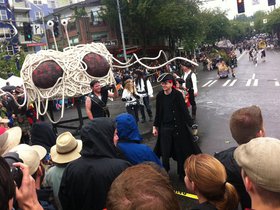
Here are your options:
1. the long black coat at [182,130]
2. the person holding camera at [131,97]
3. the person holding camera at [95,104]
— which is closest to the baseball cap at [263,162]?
the long black coat at [182,130]

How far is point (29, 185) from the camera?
1.96 metres

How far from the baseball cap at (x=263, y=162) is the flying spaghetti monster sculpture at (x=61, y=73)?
5487 mm

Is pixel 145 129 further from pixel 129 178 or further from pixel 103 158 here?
pixel 129 178

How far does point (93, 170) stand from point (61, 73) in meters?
5.23

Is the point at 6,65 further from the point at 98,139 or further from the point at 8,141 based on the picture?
the point at 98,139

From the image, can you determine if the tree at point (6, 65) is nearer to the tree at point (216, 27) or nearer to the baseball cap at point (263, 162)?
the baseball cap at point (263, 162)

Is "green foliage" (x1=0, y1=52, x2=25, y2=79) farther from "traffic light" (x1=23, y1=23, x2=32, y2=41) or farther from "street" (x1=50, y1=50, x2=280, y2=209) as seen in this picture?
"traffic light" (x1=23, y1=23, x2=32, y2=41)

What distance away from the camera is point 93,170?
8.82 feet

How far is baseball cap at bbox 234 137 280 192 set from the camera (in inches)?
70.5

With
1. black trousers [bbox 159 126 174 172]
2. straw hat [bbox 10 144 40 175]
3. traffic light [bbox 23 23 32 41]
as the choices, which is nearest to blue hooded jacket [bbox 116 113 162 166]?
straw hat [bbox 10 144 40 175]

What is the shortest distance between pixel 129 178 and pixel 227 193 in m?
0.93

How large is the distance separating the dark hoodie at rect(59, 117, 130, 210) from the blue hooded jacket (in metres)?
0.41

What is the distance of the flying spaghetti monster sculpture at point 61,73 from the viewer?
24.5 feet

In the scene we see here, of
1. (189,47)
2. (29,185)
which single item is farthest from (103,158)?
(189,47)
